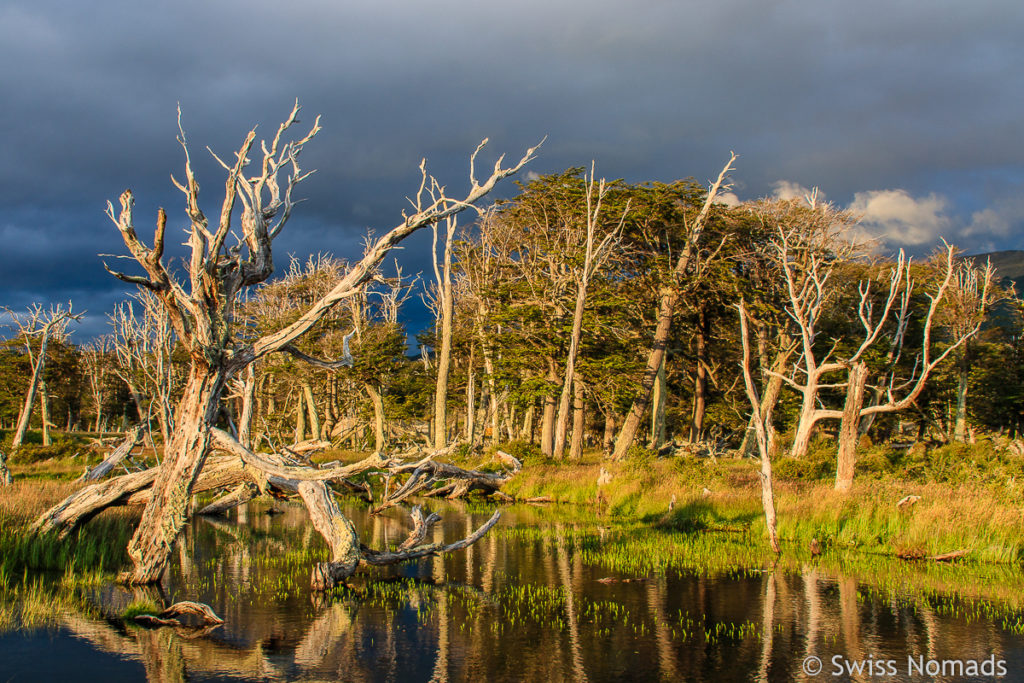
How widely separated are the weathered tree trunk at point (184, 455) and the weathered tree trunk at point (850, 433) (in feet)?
55.4

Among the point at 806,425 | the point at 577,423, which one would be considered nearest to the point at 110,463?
the point at 577,423

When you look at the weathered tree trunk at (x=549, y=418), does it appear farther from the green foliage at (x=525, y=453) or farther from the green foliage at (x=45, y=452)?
the green foliage at (x=45, y=452)

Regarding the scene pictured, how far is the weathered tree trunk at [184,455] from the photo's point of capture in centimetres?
1201

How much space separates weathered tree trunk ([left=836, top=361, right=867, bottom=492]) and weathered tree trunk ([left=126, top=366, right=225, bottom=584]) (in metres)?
16.9

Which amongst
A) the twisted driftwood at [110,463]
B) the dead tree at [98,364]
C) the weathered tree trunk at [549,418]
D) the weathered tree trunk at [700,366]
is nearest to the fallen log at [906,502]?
the weathered tree trunk at [549,418]

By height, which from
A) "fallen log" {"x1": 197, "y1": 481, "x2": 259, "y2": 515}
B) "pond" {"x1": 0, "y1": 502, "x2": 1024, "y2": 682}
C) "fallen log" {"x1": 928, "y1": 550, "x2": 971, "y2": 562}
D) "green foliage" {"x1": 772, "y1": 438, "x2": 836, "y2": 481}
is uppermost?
"green foliage" {"x1": 772, "y1": 438, "x2": 836, "y2": 481}

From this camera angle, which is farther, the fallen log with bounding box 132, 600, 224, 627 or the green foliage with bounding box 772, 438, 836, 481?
the green foliage with bounding box 772, 438, 836, 481

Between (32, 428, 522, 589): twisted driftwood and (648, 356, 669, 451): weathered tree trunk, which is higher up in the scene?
(648, 356, 669, 451): weathered tree trunk

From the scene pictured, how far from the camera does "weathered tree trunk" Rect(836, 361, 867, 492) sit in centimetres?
2108

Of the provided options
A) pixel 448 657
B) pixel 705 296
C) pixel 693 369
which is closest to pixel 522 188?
pixel 705 296

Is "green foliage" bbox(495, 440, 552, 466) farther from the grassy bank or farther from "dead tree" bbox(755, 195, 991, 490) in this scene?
"dead tree" bbox(755, 195, 991, 490)

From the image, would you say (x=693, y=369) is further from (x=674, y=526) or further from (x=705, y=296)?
(x=674, y=526)

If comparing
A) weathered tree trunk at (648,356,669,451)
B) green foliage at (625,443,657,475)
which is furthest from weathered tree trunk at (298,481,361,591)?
weathered tree trunk at (648,356,669,451)

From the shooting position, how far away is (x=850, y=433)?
21484 millimetres
